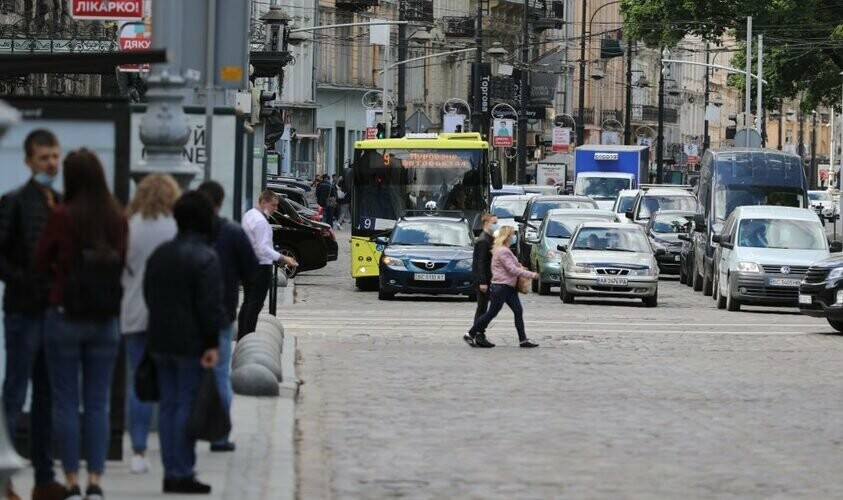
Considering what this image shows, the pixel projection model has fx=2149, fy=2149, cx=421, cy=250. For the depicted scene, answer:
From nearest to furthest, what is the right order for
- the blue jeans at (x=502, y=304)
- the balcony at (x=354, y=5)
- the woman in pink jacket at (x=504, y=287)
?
the blue jeans at (x=502, y=304), the woman in pink jacket at (x=504, y=287), the balcony at (x=354, y=5)

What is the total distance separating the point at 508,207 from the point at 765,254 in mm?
18614

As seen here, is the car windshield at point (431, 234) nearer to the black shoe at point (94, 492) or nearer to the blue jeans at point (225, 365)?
the blue jeans at point (225, 365)

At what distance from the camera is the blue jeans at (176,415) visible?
1080cm

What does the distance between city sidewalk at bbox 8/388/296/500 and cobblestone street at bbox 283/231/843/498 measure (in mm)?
196

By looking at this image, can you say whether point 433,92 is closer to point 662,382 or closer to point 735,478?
point 662,382

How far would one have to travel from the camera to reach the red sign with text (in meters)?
19.9

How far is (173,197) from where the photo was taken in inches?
436

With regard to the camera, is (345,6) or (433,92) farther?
(433,92)

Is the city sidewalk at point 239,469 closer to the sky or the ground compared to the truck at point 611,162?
closer to the ground

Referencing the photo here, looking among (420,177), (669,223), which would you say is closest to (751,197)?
(669,223)

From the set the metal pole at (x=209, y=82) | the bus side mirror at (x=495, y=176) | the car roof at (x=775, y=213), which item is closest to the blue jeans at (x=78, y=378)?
the metal pole at (x=209, y=82)

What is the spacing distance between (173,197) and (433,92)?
295 feet

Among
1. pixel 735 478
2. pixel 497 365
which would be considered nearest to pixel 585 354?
pixel 497 365

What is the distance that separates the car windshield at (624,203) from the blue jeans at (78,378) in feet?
148
